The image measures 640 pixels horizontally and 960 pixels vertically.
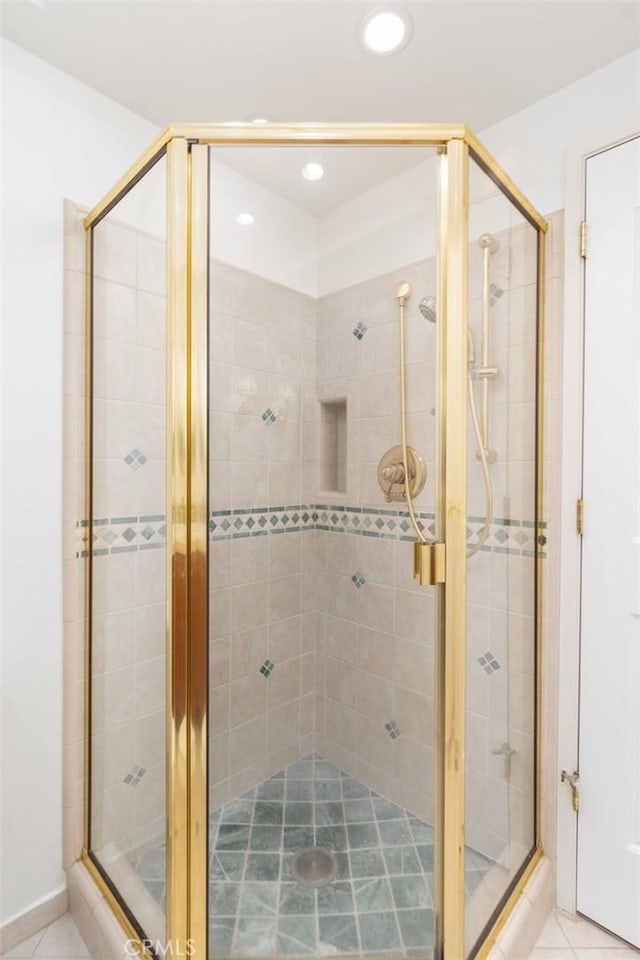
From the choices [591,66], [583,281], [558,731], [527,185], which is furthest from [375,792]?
[591,66]

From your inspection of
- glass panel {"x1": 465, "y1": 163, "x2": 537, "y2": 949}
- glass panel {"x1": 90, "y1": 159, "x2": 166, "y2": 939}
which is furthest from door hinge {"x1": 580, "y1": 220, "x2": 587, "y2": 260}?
glass panel {"x1": 90, "y1": 159, "x2": 166, "y2": 939}

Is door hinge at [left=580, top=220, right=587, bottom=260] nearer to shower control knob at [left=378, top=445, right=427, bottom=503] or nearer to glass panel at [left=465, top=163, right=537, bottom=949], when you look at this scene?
glass panel at [left=465, top=163, right=537, bottom=949]

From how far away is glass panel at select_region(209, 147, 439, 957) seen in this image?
1.04 metres

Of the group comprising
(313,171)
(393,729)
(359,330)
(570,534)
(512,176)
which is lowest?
(393,729)

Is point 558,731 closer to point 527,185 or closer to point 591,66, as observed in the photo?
point 527,185

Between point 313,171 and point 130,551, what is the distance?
3.11 feet

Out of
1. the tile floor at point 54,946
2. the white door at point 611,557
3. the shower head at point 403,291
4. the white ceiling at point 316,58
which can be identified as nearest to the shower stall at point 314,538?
the shower head at point 403,291

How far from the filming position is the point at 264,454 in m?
1.05

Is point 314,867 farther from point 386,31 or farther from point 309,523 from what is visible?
point 386,31

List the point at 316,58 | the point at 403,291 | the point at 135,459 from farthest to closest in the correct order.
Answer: the point at 316,58
the point at 135,459
the point at 403,291

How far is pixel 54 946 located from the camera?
1304 mm

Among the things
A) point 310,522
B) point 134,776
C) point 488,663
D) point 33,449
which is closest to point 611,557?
point 488,663

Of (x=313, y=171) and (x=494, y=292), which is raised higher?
(x=313, y=171)

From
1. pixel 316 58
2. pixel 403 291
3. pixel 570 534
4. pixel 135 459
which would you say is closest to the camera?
pixel 403 291
